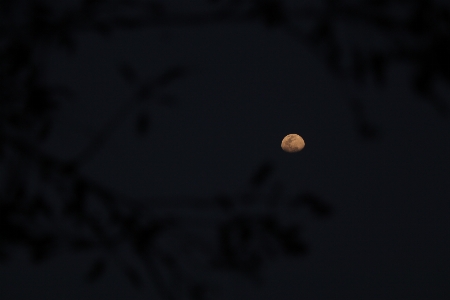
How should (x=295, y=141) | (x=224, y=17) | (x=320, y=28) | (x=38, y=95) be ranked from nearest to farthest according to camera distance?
1. (x=320, y=28)
2. (x=224, y=17)
3. (x=38, y=95)
4. (x=295, y=141)

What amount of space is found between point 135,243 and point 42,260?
359 millimetres

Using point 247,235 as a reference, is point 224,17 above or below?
above

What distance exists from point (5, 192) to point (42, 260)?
419 millimetres

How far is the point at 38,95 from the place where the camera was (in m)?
1.82

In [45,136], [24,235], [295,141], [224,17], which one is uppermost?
[295,141]

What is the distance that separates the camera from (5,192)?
1.90 metres

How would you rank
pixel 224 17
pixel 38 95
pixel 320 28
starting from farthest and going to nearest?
pixel 38 95 < pixel 224 17 < pixel 320 28

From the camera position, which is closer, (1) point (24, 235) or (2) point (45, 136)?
(1) point (24, 235)

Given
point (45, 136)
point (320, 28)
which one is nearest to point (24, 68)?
point (45, 136)

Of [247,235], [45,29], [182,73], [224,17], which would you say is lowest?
[247,235]

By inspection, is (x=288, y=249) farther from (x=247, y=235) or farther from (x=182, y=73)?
(x=182, y=73)

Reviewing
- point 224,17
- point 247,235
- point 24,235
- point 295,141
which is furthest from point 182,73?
point 295,141

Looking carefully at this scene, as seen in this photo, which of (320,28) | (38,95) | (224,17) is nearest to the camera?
(320,28)

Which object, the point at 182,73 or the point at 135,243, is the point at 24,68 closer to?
the point at 182,73
